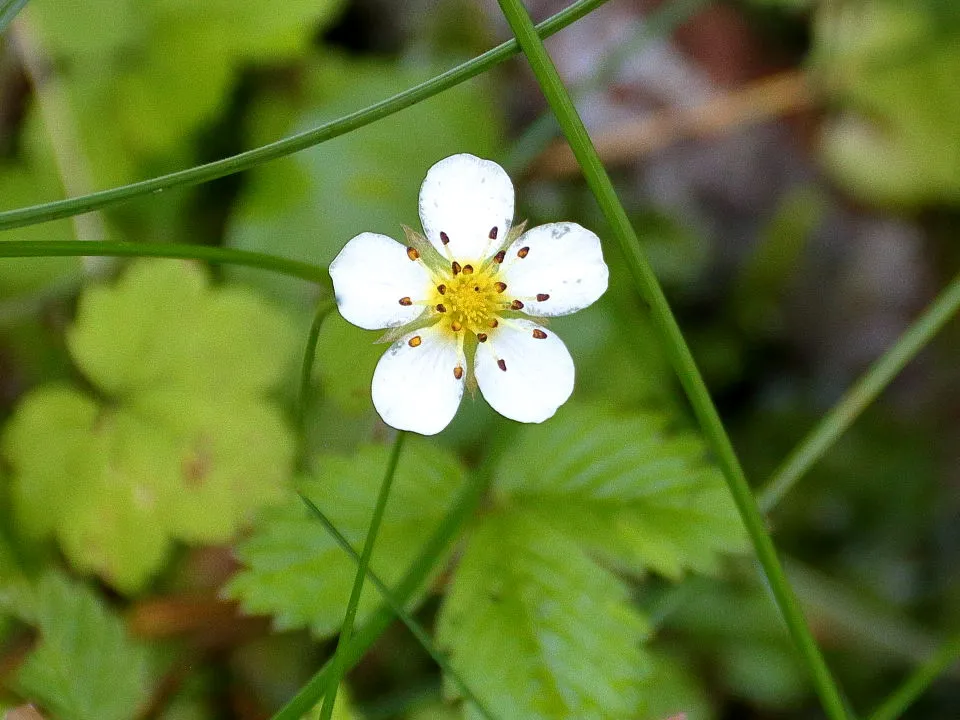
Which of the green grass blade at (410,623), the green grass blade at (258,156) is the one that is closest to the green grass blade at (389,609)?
the green grass blade at (410,623)

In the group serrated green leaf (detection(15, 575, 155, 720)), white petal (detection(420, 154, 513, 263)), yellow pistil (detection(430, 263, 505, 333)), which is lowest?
serrated green leaf (detection(15, 575, 155, 720))

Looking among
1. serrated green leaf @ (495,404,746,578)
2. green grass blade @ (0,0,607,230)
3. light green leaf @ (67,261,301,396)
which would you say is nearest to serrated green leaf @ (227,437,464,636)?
serrated green leaf @ (495,404,746,578)

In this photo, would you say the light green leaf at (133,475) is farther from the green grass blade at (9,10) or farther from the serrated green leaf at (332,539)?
the green grass blade at (9,10)

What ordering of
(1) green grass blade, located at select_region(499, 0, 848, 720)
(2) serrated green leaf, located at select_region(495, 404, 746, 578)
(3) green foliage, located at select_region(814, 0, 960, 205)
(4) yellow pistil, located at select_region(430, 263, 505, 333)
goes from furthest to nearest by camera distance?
(3) green foliage, located at select_region(814, 0, 960, 205) → (2) serrated green leaf, located at select_region(495, 404, 746, 578) → (4) yellow pistil, located at select_region(430, 263, 505, 333) → (1) green grass blade, located at select_region(499, 0, 848, 720)

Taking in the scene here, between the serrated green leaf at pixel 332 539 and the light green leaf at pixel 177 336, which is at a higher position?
the light green leaf at pixel 177 336

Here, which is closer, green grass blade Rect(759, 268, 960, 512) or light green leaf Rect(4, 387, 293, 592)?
green grass blade Rect(759, 268, 960, 512)

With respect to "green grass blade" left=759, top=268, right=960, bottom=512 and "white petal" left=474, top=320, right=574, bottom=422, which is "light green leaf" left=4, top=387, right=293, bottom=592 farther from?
"green grass blade" left=759, top=268, right=960, bottom=512

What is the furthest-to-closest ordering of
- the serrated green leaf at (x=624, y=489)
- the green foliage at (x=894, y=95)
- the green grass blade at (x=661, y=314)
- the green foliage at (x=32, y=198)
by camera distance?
1. the green foliage at (x=894, y=95)
2. the green foliage at (x=32, y=198)
3. the serrated green leaf at (x=624, y=489)
4. the green grass blade at (x=661, y=314)

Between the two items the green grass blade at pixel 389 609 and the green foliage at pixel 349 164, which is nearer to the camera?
the green grass blade at pixel 389 609
